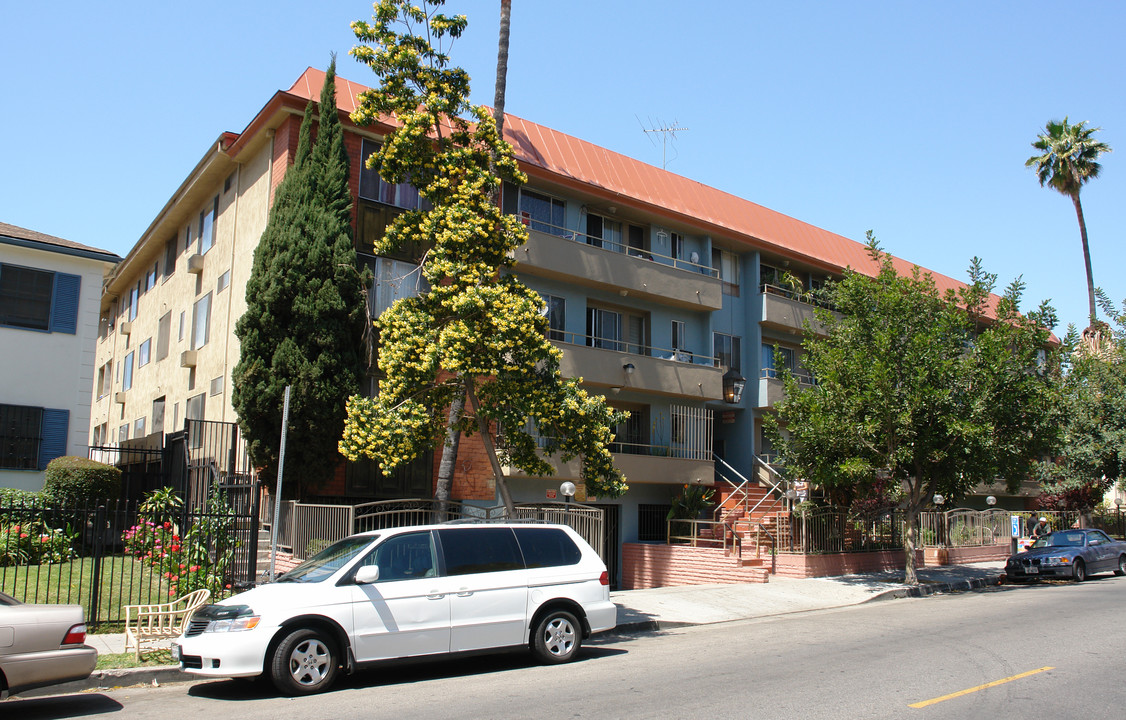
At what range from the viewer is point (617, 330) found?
25828mm

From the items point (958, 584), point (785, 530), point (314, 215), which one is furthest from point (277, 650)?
point (958, 584)

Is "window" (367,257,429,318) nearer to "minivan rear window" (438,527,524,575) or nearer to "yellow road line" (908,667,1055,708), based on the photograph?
"minivan rear window" (438,527,524,575)

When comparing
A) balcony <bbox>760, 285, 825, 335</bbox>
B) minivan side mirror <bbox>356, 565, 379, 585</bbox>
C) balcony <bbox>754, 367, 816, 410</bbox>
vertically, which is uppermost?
balcony <bbox>760, 285, 825, 335</bbox>

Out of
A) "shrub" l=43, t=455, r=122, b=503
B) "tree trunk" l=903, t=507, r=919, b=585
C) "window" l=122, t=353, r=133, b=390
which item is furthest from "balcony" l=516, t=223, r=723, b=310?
"window" l=122, t=353, r=133, b=390

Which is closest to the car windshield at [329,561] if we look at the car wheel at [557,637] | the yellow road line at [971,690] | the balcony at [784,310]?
the car wheel at [557,637]

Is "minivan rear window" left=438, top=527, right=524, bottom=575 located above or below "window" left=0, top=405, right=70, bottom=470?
below

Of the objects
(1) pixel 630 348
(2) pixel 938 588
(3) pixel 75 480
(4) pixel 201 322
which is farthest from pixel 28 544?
(2) pixel 938 588

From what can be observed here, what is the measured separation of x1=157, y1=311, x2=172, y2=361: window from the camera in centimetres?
2641

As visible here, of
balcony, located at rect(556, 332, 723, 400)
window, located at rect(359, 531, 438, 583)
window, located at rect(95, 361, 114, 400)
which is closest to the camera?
window, located at rect(359, 531, 438, 583)

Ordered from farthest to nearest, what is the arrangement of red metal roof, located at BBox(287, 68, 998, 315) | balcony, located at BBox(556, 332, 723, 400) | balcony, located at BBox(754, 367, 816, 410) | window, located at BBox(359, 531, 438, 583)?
balcony, located at BBox(754, 367, 816, 410) < red metal roof, located at BBox(287, 68, 998, 315) < balcony, located at BBox(556, 332, 723, 400) < window, located at BBox(359, 531, 438, 583)

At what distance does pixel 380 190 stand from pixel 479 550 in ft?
40.9

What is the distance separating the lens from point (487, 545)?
1027cm

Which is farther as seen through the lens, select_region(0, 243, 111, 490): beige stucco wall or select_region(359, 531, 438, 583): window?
select_region(0, 243, 111, 490): beige stucco wall

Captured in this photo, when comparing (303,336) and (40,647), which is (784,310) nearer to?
(303,336)
